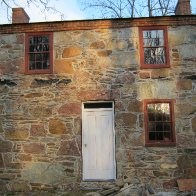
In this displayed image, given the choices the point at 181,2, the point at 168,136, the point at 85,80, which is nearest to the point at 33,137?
the point at 85,80

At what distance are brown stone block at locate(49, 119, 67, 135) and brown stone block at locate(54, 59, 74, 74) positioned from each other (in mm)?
1700

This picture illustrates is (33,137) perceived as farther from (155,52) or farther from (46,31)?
(155,52)

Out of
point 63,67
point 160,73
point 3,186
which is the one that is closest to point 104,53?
point 63,67

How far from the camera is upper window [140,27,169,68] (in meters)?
10.4

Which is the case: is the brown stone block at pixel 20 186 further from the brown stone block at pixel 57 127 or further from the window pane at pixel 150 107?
the window pane at pixel 150 107

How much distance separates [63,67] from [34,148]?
2.85m

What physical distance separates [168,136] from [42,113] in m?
4.17

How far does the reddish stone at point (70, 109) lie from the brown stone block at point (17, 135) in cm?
132

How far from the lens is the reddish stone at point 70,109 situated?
1021cm

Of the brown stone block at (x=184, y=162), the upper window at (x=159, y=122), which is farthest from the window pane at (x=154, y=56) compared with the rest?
the brown stone block at (x=184, y=162)

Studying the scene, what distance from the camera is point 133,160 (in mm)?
9836

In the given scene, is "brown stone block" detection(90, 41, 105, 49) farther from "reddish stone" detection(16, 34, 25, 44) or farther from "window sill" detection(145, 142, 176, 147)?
"window sill" detection(145, 142, 176, 147)

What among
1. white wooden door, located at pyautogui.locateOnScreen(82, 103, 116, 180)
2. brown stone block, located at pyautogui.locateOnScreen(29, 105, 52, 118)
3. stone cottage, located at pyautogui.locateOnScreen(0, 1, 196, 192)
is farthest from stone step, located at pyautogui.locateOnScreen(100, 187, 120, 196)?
brown stone block, located at pyautogui.locateOnScreen(29, 105, 52, 118)

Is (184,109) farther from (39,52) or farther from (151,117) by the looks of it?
(39,52)
